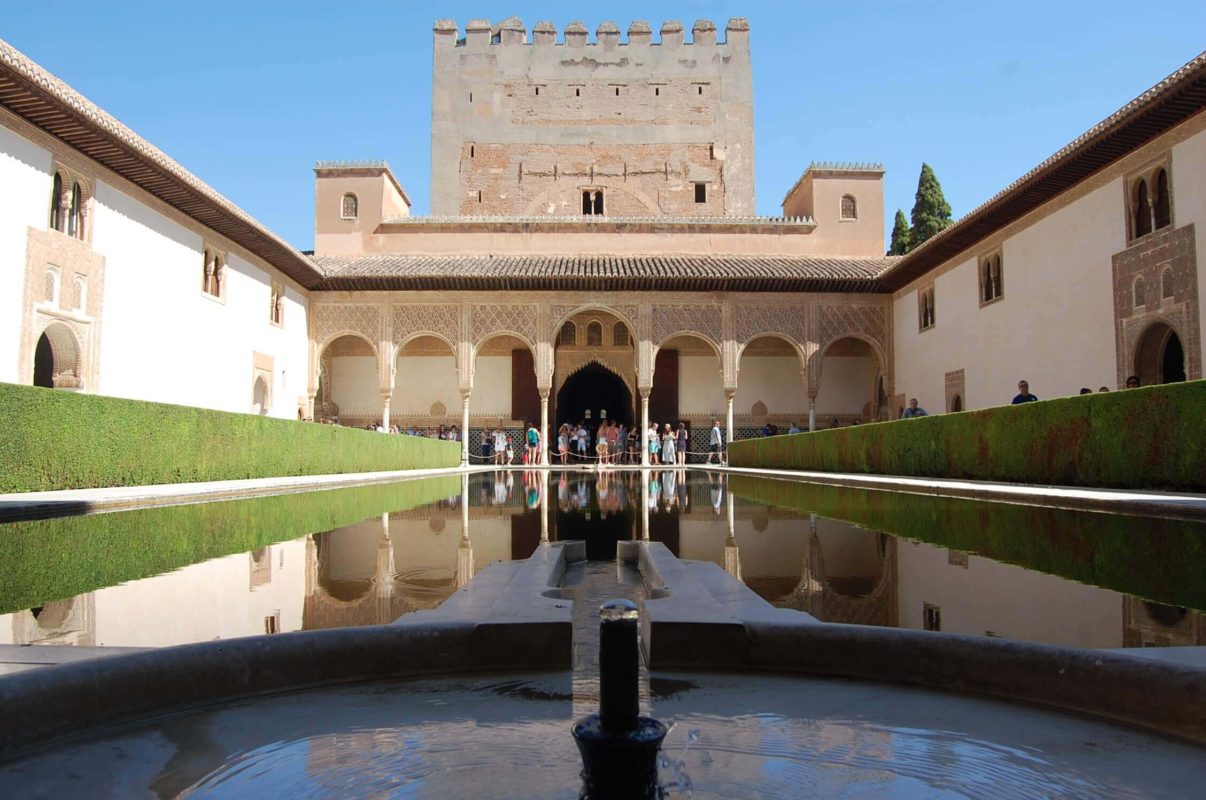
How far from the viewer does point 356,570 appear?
4.00 metres

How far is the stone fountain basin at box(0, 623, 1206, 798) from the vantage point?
1.45 metres

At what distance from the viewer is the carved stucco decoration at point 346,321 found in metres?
19.6

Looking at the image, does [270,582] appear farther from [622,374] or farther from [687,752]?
[622,374]

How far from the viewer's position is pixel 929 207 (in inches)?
1071

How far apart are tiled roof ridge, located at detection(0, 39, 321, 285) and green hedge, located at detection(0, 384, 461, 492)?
11.2 feet

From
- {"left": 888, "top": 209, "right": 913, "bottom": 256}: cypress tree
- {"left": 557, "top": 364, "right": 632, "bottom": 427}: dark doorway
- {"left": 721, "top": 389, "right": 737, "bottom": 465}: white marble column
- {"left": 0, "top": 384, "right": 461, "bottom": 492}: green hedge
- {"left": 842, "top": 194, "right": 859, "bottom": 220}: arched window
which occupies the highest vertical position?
{"left": 888, "top": 209, "right": 913, "bottom": 256}: cypress tree

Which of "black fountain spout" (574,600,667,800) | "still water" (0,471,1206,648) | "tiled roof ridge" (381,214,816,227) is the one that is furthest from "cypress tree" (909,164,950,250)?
"black fountain spout" (574,600,667,800)

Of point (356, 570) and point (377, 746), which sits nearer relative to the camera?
point (377, 746)

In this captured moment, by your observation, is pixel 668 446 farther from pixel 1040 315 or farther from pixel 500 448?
pixel 1040 315

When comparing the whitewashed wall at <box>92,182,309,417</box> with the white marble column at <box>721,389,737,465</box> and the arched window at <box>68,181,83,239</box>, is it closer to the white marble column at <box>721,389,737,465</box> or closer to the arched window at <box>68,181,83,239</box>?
the arched window at <box>68,181,83,239</box>

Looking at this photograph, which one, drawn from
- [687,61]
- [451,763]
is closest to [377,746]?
[451,763]

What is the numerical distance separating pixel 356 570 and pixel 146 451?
5.75 meters

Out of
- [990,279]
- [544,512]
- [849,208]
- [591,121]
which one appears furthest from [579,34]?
[544,512]

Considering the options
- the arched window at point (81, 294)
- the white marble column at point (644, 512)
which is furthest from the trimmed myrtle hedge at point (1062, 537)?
the arched window at point (81, 294)
